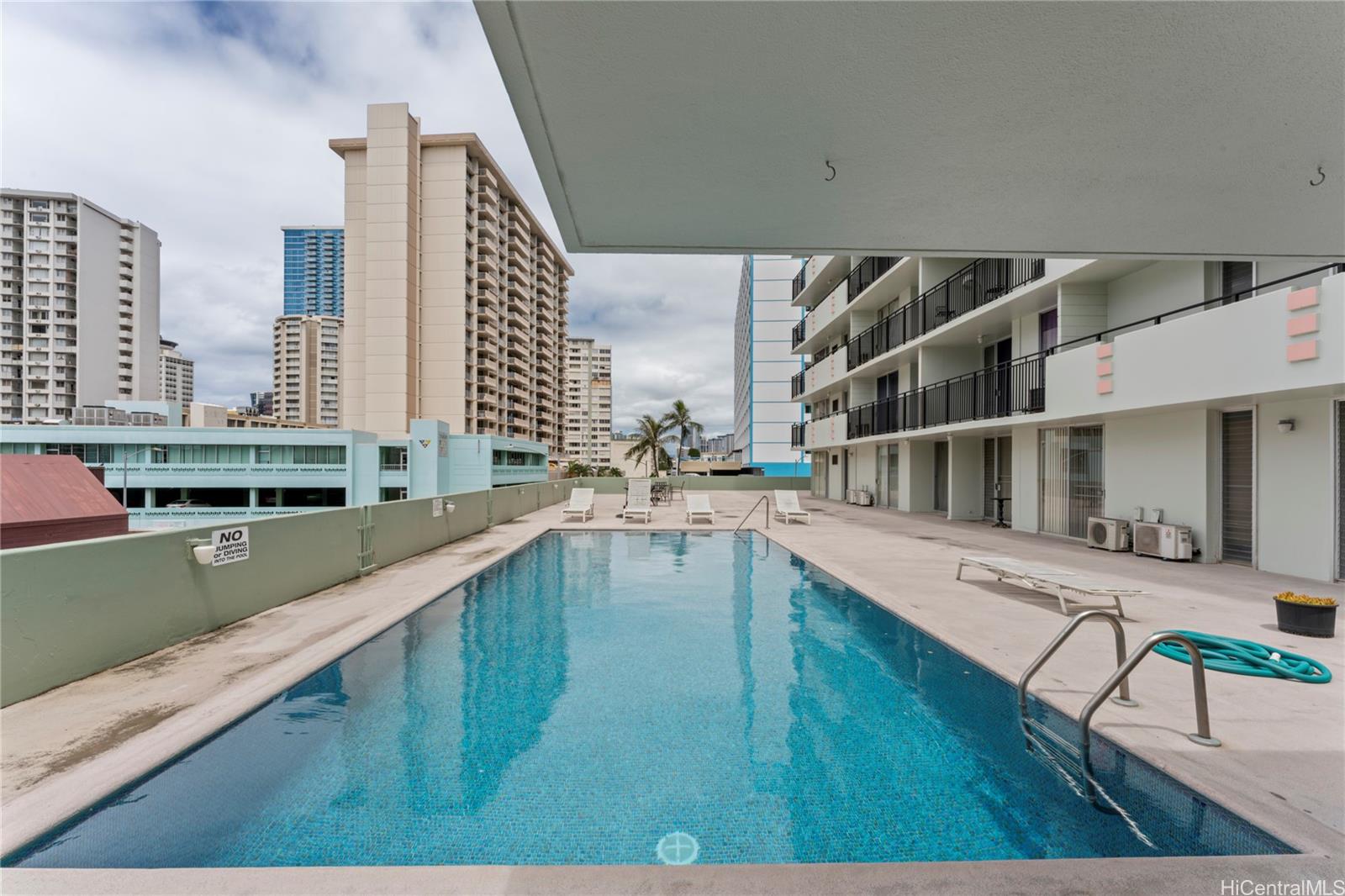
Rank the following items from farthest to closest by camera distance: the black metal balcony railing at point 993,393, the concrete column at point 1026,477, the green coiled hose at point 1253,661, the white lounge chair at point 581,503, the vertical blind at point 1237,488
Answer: the white lounge chair at point 581,503, the concrete column at point 1026,477, the black metal balcony railing at point 993,393, the vertical blind at point 1237,488, the green coiled hose at point 1253,661

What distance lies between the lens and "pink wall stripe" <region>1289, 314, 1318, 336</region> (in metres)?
6.63

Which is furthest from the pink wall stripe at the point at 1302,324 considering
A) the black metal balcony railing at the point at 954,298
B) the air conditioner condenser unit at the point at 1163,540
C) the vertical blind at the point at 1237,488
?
the black metal balcony railing at the point at 954,298

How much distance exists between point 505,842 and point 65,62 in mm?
9327

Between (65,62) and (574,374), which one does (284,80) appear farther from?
(574,374)

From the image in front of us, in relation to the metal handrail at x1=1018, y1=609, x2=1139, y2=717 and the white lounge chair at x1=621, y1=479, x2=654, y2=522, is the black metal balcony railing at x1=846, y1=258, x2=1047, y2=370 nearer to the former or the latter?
the metal handrail at x1=1018, y1=609, x2=1139, y2=717

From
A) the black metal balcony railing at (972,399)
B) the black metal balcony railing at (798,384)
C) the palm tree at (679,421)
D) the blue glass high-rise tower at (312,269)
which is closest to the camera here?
the black metal balcony railing at (972,399)

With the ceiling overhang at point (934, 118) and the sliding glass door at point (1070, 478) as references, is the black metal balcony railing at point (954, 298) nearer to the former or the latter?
the sliding glass door at point (1070, 478)

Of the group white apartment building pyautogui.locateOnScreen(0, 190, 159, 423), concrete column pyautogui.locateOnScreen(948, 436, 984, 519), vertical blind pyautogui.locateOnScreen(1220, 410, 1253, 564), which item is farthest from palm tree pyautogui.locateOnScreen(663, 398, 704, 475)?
white apartment building pyautogui.locateOnScreen(0, 190, 159, 423)

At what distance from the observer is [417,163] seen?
6488 centimetres

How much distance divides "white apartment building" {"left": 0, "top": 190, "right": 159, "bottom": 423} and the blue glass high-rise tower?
82.2 m

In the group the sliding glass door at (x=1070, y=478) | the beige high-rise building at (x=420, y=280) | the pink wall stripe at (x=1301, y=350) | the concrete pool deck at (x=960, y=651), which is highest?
the beige high-rise building at (x=420, y=280)

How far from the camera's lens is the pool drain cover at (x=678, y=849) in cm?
280

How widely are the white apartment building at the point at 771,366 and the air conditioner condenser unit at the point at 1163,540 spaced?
48935 millimetres

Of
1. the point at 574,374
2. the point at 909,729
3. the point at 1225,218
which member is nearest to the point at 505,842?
the point at 909,729
